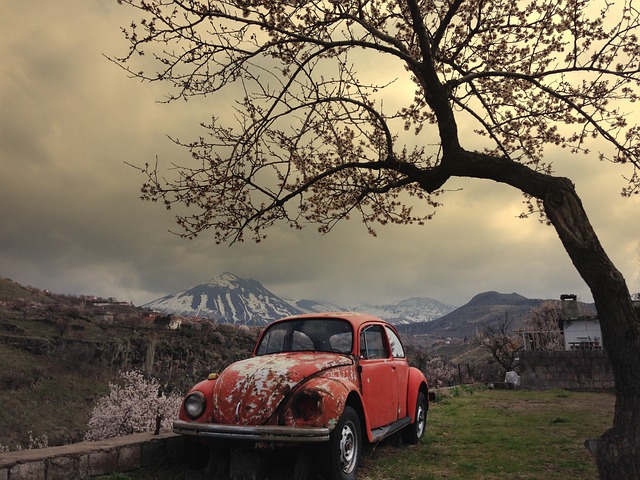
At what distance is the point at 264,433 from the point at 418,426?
395 centimetres

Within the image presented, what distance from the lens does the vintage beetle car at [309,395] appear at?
4.79 metres

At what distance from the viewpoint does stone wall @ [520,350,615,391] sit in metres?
17.9

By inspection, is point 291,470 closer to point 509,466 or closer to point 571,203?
point 509,466

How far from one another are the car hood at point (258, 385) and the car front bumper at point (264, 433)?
0.45 feet

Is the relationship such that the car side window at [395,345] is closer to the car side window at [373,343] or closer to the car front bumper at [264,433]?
the car side window at [373,343]

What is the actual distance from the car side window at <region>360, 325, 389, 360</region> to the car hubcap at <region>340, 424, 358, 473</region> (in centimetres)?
113

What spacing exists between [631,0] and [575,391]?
15011mm

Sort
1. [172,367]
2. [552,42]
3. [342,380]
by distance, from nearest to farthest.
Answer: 1. [342,380]
2. [552,42]
3. [172,367]

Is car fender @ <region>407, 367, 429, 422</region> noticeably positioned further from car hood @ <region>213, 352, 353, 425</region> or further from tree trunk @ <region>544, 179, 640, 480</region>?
tree trunk @ <region>544, 179, 640, 480</region>

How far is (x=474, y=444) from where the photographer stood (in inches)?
300

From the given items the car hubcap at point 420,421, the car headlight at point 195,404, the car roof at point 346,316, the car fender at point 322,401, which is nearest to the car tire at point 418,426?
the car hubcap at point 420,421

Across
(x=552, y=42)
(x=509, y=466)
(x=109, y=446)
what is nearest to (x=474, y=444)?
(x=509, y=466)

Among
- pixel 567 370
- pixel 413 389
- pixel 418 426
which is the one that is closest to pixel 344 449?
pixel 413 389

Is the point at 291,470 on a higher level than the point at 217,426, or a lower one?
lower
